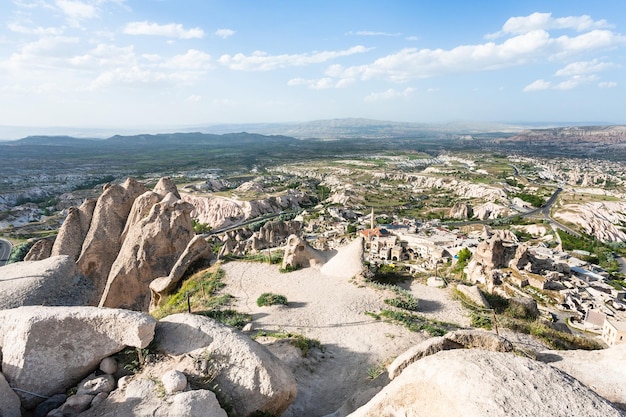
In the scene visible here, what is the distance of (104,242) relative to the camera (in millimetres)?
21922

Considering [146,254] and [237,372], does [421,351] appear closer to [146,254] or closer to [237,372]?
[237,372]

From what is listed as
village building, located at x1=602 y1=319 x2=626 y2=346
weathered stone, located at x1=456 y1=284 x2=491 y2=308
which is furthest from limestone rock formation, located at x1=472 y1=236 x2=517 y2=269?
weathered stone, located at x1=456 y1=284 x2=491 y2=308

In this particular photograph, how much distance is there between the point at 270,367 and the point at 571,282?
39.9 metres

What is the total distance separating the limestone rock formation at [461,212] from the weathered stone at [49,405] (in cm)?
8425

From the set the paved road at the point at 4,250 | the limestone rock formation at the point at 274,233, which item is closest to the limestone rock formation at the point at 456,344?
the limestone rock formation at the point at 274,233

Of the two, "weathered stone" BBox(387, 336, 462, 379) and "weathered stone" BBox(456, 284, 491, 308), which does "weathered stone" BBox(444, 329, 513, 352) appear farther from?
"weathered stone" BBox(456, 284, 491, 308)

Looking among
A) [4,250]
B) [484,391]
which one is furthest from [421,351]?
[4,250]

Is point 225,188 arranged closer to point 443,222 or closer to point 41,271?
point 443,222

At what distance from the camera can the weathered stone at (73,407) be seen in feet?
19.8

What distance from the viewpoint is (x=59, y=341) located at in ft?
22.3

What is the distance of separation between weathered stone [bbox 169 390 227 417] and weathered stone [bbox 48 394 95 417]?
1.59 m

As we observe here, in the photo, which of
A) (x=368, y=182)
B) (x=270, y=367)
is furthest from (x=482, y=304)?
(x=368, y=182)

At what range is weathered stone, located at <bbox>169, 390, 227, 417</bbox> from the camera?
576cm

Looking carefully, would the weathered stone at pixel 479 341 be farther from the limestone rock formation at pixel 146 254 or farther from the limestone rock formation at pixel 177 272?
the limestone rock formation at pixel 146 254
